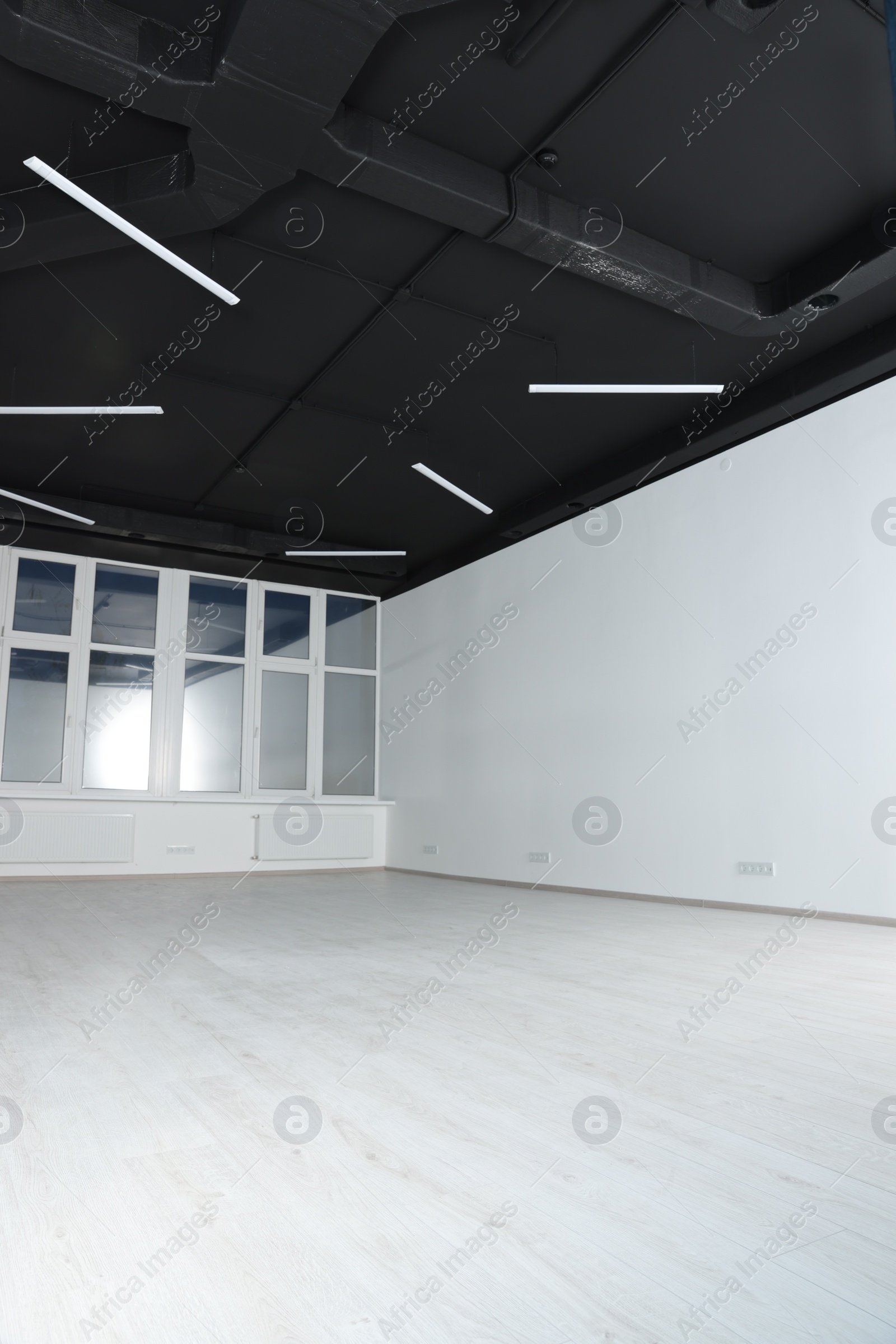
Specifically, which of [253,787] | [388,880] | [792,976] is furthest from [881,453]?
[253,787]

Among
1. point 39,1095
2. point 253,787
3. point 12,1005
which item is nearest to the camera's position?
point 39,1095

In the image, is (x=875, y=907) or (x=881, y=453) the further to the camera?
(x=881, y=453)

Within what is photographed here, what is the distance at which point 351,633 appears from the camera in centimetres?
1181

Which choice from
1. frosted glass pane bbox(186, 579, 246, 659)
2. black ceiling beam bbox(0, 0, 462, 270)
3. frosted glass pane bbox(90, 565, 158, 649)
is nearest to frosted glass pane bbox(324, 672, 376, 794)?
frosted glass pane bbox(186, 579, 246, 659)

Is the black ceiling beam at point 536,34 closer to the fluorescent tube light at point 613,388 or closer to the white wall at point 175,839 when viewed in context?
the fluorescent tube light at point 613,388

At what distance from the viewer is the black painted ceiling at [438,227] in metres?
3.58

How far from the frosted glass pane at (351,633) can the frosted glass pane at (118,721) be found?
2.42 m

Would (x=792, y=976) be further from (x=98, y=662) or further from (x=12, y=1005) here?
(x=98, y=662)

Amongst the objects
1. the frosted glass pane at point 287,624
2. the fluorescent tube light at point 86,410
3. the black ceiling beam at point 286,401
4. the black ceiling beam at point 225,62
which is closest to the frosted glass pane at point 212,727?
the frosted glass pane at point 287,624

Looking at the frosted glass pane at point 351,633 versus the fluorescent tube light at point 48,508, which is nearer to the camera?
the fluorescent tube light at point 48,508

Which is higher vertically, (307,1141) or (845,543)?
(845,543)

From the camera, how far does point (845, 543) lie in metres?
5.98

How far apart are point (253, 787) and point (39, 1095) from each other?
8.57 metres

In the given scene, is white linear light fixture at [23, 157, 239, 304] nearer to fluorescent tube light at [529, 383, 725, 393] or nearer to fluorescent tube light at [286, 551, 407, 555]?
fluorescent tube light at [529, 383, 725, 393]
